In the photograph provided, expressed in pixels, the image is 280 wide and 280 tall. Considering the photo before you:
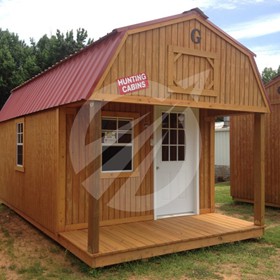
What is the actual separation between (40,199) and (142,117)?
240 centimetres

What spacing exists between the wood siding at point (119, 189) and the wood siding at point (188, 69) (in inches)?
55.2

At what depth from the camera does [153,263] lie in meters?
5.42

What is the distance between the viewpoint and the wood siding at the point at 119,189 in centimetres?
650

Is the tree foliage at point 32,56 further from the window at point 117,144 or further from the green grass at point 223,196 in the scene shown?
the window at point 117,144

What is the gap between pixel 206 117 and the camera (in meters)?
7.87

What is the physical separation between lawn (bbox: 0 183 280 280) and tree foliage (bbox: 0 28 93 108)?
1172 centimetres

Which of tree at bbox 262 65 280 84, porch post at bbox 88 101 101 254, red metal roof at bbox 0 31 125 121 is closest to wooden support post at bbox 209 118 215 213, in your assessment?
red metal roof at bbox 0 31 125 121

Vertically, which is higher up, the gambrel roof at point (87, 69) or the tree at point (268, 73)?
the tree at point (268, 73)

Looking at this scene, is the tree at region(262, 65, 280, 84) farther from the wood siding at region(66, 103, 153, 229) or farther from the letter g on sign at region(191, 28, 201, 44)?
the letter g on sign at region(191, 28, 201, 44)

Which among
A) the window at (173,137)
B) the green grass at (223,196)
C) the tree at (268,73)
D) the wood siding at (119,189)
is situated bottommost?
the green grass at (223,196)

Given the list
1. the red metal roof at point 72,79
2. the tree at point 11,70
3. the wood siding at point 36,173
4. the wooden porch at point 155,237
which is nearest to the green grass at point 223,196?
the wooden porch at point 155,237

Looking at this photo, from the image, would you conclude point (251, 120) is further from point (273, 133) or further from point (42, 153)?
point (42, 153)

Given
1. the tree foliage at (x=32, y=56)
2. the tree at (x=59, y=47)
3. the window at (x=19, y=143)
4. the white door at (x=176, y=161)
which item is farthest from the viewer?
the tree at (x=59, y=47)

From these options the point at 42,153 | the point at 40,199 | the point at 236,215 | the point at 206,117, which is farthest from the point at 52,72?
the point at 236,215
